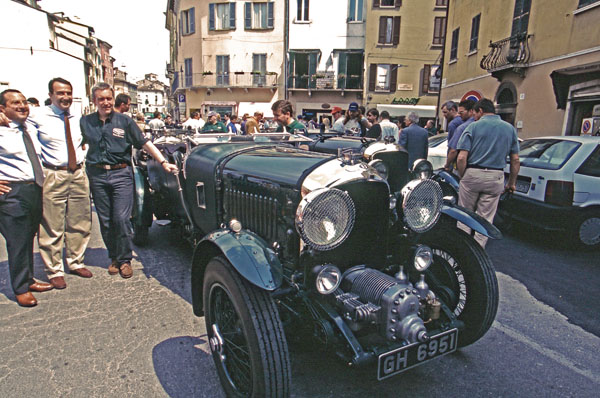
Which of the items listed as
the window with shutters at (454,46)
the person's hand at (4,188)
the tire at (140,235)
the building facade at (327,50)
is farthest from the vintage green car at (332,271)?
the building facade at (327,50)

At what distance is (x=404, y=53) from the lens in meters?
25.1

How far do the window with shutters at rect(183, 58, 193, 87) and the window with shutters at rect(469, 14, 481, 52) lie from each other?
2030 centimetres

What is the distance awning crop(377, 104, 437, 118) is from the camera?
23625mm

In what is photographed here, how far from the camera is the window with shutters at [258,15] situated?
2611cm

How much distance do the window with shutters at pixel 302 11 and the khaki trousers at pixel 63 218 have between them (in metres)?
25.2

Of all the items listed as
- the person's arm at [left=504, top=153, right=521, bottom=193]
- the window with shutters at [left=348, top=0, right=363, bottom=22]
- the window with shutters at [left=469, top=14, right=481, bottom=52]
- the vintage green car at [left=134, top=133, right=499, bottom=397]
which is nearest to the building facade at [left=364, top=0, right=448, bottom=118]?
the window with shutters at [left=348, top=0, right=363, bottom=22]

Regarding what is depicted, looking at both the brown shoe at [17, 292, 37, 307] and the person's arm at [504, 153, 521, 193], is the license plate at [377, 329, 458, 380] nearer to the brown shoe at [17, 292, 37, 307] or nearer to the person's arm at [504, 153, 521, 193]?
the person's arm at [504, 153, 521, 193]

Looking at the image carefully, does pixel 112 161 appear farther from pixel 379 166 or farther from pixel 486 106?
pixel 486 106

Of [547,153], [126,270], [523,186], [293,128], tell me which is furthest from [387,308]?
[547,153]

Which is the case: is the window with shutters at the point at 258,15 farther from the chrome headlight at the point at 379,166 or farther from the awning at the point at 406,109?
the chrome headlight at the point at 379,166

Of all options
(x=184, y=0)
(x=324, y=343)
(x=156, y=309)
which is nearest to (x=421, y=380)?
(x=324, y=343)

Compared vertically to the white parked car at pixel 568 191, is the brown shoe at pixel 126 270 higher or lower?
lower

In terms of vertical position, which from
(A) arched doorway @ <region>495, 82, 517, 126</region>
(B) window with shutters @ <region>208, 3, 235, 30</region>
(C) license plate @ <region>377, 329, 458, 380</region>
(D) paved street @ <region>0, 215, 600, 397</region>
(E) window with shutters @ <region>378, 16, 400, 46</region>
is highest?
(B) window with shutters @ <region>208, 3, 235, 30</region>

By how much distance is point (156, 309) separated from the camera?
3.27 meters
